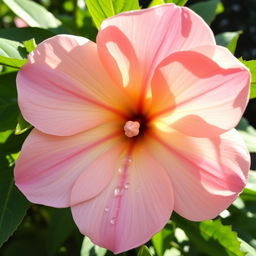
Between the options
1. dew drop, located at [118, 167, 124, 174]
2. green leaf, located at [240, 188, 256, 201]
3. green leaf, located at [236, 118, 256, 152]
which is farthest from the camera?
green leaf, located at [236, 118, 256, 152]

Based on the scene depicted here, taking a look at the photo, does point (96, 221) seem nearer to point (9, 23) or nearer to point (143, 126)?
point (143, 126)

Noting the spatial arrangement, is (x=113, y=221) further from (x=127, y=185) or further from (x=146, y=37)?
(x=146, y=37)

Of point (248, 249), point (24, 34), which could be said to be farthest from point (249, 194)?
point (24, 34)

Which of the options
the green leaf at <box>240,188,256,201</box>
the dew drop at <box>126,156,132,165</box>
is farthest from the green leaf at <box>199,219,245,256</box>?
the dew drop at <box>126,156,132,165</box>

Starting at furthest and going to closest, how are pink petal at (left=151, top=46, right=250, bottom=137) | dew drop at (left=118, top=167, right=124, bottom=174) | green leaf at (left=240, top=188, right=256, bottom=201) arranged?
green leaf at (left=240, top=188, right=256, bottom=201)
dew drop at (left=118, top=167, right=124, bottom=174)
pink petal at (left=151, top=46, right=250, bottom=137)

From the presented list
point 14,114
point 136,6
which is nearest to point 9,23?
point 14,114

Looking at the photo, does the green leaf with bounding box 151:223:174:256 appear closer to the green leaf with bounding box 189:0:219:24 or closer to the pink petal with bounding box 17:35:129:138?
the pink petal with bounding box 17:35:129:138

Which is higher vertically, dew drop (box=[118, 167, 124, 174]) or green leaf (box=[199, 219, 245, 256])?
dew drop (box=[118, 167, 124, 174])
